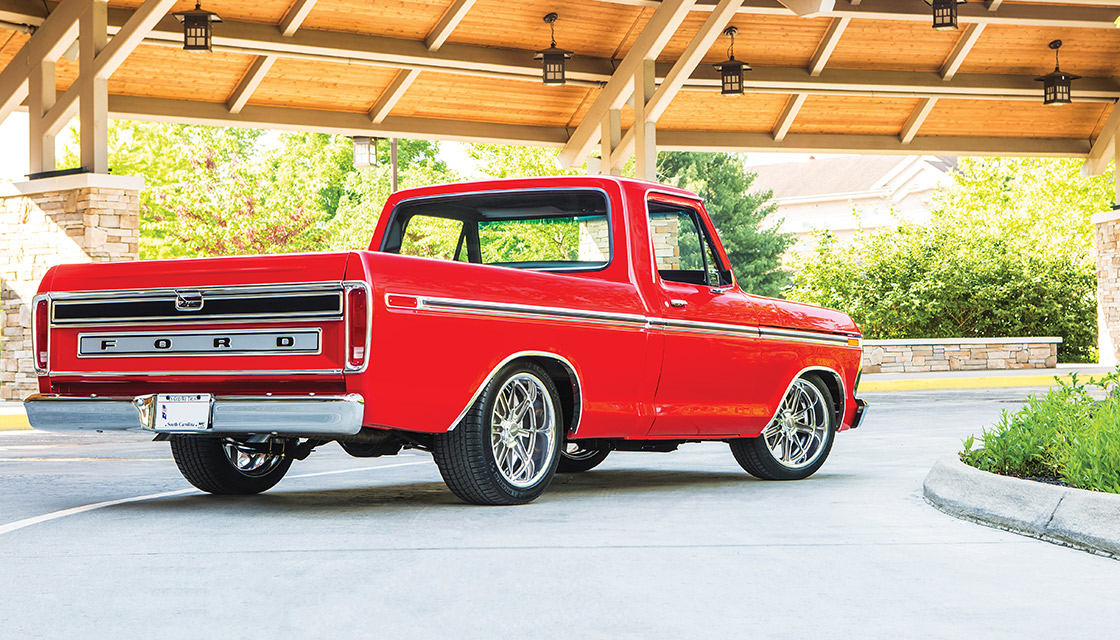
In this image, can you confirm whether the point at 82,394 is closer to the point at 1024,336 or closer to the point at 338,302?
the point at 338,302

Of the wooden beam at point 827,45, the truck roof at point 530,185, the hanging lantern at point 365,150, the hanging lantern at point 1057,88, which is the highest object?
the wooden beam at point 827,45

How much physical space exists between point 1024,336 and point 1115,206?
3872 mm

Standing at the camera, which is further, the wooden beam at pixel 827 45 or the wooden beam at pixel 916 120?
the wooden beam at pixel 916 120

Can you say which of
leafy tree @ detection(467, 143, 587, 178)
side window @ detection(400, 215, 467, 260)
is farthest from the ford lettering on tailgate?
leafy tree @ detection(467, 143, 587, 178)

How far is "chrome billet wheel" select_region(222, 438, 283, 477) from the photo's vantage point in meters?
8.05

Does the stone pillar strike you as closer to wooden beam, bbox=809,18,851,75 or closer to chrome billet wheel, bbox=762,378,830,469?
chrome billet wheel, bbox=762,378,830,469

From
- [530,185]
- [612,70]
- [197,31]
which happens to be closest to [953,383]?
[612,70]

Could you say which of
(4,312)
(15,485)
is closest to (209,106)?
(4,312)

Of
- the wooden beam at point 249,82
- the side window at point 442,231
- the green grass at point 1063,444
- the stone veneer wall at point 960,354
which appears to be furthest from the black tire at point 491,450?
the stone veneer wall at point 960,354

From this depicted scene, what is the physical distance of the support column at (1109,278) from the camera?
26.7 meters

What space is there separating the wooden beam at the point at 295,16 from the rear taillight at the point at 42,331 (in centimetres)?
1246

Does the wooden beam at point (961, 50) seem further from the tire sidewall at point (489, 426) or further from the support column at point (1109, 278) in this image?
the tire sidewall at point (489, 426)

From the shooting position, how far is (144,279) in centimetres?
695

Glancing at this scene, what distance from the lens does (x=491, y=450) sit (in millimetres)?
7105
